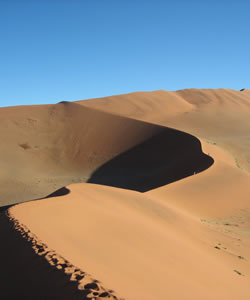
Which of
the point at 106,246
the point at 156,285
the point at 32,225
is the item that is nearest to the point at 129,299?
the point at 156,285

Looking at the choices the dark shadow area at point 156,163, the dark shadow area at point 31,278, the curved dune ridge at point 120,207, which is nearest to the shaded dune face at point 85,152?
the dark shadow area at point 156,163

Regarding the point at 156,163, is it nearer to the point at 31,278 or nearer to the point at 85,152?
the point at 85,152

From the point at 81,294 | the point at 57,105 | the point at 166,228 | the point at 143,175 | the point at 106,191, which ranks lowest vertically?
the point at 81,294

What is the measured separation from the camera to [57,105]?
43781mm

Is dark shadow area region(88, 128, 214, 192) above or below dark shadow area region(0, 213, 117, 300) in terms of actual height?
above

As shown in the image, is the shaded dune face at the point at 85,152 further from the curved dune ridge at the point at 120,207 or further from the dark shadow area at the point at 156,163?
the curved dune ridge at the point at 120,207

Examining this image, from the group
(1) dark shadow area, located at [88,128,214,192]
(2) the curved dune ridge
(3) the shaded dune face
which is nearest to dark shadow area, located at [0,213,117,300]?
(2) the curved dune ridge

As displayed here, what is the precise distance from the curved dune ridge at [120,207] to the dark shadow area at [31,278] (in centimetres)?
2

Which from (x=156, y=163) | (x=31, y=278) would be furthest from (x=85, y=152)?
(x=31, y=278)

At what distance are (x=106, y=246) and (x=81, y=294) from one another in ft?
8.53

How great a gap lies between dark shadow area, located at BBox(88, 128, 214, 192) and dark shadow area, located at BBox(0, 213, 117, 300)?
55.5 feet

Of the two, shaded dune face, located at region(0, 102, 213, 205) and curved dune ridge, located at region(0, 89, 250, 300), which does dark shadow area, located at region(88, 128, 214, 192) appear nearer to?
shaded dune face, located at region(0, 102, 213, 205)

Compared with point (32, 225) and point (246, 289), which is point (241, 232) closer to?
point (246, 289)

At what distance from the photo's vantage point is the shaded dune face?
82.9 feet
